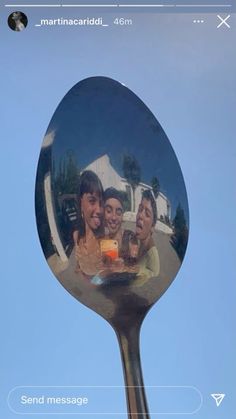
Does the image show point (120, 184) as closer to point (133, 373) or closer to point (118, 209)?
point (118, 209)

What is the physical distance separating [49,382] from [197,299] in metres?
0.18

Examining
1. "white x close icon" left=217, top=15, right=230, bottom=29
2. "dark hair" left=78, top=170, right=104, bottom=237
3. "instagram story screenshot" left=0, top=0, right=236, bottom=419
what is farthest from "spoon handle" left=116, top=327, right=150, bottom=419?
"white x close icon" left=217, top=15, right=230, bottom=29

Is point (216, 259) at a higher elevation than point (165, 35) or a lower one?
lower

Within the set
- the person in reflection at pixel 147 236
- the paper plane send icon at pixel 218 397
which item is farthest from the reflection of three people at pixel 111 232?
the paper plane send icon at pixel 218 397

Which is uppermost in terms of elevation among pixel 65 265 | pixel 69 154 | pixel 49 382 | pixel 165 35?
pixel 165 35

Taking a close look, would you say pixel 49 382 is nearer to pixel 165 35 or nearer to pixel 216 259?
pixel 216 259

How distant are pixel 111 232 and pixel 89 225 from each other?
0.02 metres

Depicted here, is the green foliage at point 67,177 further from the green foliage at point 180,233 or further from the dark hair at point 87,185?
the green foliage at point 180,233

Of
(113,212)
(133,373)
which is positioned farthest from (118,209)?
(133,373)

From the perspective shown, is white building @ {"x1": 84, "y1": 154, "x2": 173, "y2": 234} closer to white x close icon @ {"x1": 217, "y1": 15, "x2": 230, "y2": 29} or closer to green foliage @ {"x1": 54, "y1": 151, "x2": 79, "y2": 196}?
green foliage @ {"x1": 54, "y1": 151, "x2": 79, "y2": 196}

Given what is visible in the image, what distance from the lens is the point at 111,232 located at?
0.72 m

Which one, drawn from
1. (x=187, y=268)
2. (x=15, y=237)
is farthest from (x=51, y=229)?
(x=187, y=268)

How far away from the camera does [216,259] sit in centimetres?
71

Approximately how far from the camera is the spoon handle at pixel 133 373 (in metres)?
0.70
